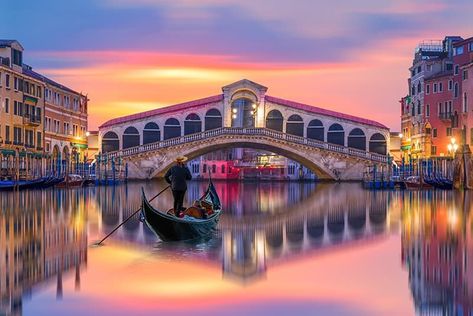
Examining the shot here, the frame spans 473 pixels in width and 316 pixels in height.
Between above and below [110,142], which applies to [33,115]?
above

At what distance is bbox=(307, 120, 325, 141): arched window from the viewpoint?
2327 inches

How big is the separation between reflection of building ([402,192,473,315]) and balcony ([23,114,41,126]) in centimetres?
3063

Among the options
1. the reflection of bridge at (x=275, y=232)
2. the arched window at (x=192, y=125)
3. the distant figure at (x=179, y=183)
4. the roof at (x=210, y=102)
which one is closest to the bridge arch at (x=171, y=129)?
the arched window at (x=192, y=125)

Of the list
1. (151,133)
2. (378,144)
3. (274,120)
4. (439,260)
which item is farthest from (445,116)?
(439,260)

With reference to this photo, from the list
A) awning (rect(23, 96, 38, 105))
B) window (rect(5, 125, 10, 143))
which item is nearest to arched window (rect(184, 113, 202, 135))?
awning (rect(23, 96, 38, 105))

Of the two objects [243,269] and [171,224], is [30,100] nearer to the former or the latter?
[171,224]

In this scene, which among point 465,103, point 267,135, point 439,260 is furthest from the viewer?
point 267,135

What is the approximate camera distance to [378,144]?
59.3m

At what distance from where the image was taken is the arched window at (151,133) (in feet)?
195

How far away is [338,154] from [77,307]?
48583 millimetres

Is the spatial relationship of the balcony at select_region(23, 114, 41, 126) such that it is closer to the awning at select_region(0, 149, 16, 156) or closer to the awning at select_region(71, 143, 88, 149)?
the awning at select_region(0, 149, 16, 156)

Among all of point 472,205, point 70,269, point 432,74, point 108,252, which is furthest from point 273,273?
point 432,74

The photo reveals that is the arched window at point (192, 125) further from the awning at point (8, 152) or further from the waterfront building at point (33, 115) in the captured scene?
the awning at point (8, 152)

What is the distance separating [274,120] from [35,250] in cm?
4795
